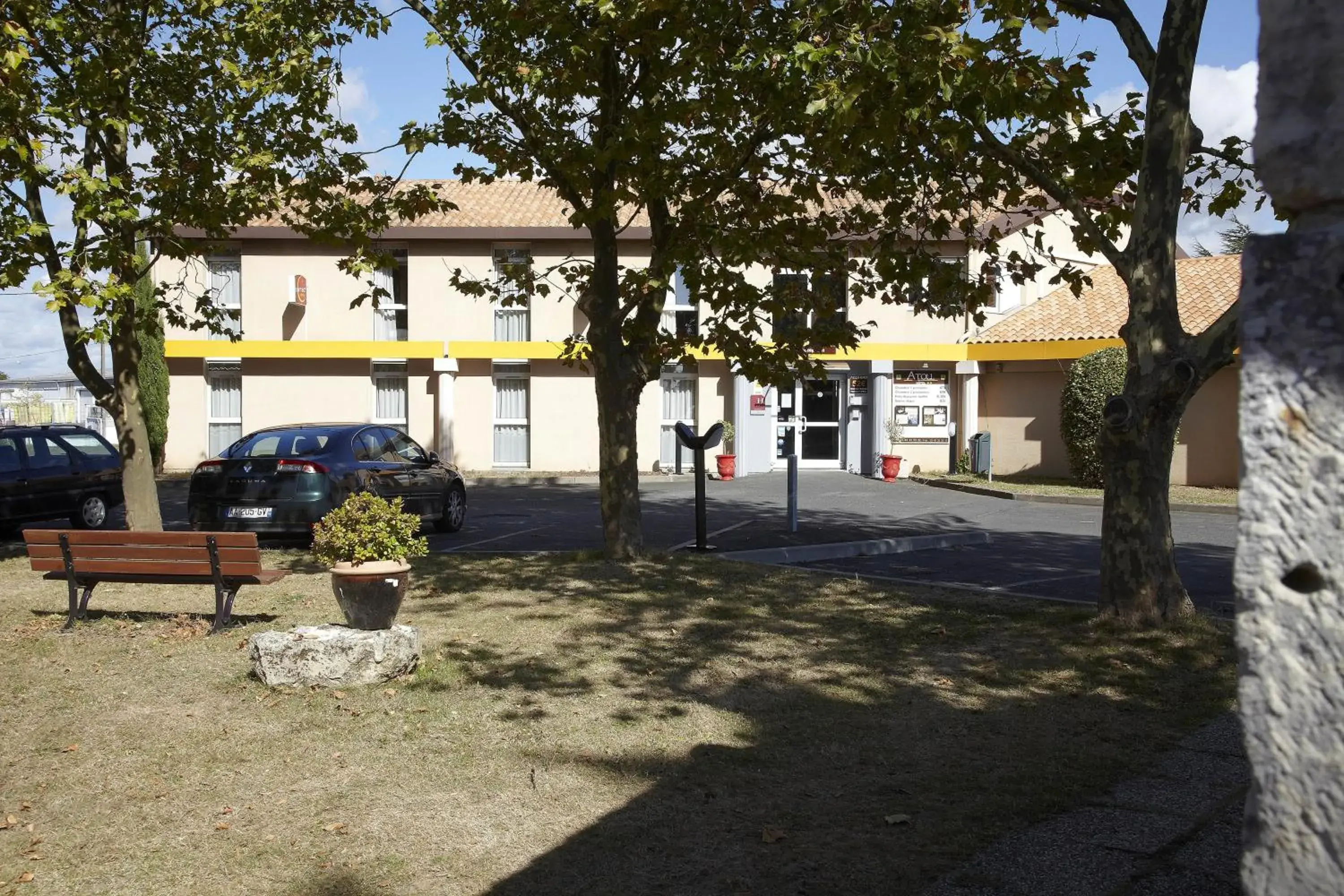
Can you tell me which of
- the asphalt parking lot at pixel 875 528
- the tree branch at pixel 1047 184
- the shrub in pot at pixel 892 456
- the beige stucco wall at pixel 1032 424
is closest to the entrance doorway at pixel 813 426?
the shrub in pot at pixel 892 456

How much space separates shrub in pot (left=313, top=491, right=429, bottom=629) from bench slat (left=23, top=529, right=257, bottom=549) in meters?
1.07

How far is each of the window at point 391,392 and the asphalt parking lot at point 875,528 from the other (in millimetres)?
4210

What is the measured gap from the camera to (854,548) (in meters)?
14.3

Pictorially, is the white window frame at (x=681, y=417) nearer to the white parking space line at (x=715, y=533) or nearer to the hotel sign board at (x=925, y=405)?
the hotel sign board at (x=925, y=405)

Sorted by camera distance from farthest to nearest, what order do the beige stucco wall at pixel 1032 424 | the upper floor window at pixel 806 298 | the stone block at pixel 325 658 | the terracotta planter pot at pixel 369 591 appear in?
the beige stucco wall at pixel 1032 424, the upper floor window at pixel 806 298, the terracotta planter pot at pixel 369 591, the stone block at pixel 325 658

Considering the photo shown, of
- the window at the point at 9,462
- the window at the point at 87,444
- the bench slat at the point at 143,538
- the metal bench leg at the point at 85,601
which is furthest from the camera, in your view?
the window at the point at 87,444

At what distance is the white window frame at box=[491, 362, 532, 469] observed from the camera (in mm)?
28531

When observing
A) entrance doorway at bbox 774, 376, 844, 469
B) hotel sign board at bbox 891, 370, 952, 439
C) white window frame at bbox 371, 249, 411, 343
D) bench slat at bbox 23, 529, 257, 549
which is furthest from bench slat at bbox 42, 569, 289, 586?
hotel sign board at bbox 891, 370, 952, 439

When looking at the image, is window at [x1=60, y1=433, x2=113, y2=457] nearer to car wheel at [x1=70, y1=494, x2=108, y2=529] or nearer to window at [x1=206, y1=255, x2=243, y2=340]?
car wheel at [x1=70, y1=494, x2=108, y2=529]

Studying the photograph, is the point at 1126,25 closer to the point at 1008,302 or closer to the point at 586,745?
the point at 586,745

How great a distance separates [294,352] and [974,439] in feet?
49.1

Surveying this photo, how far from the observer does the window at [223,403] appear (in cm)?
2875

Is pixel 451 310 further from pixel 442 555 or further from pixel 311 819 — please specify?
pixel 311 819

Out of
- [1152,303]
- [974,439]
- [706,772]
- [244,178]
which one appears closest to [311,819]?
[706,772]
